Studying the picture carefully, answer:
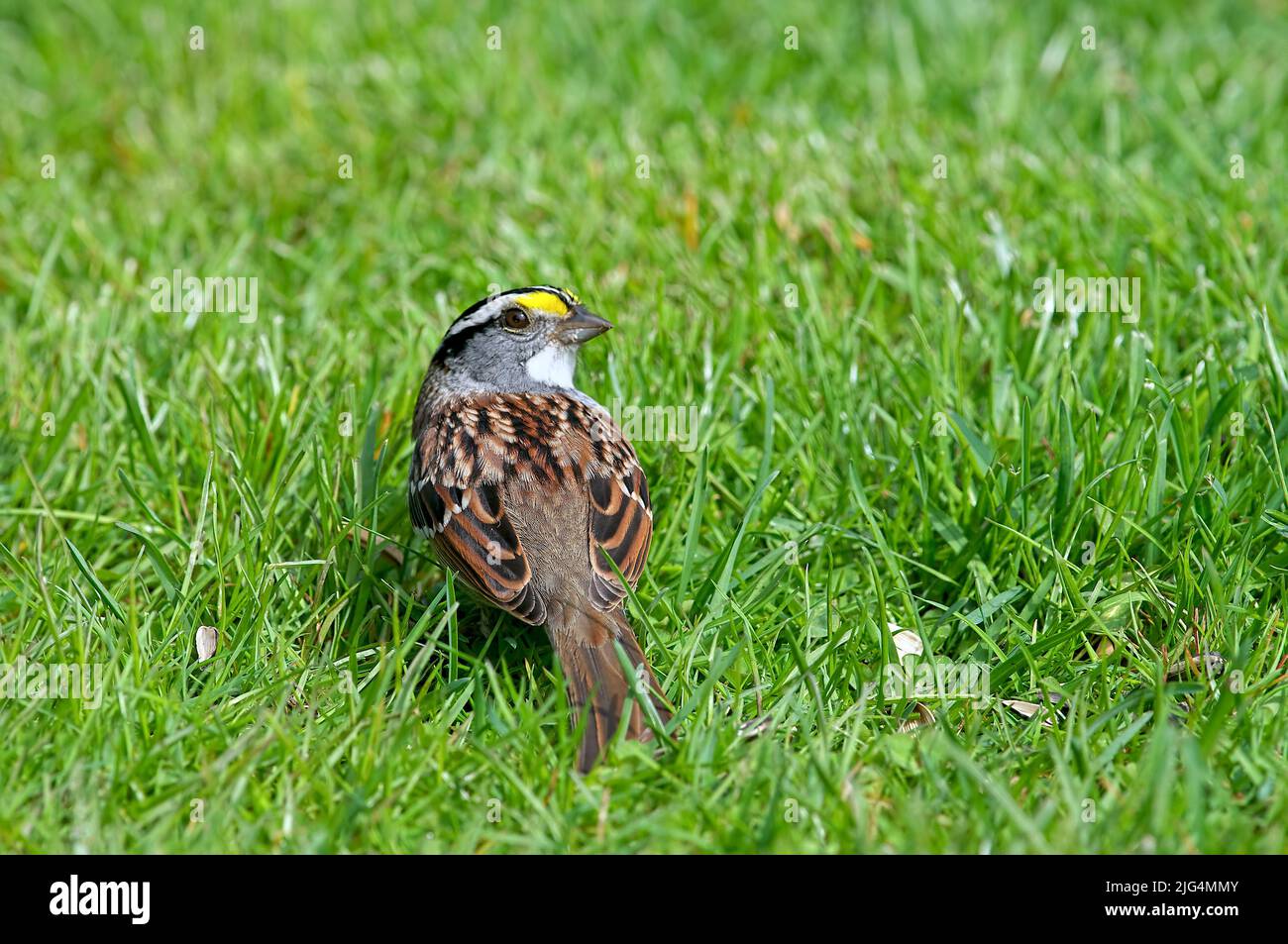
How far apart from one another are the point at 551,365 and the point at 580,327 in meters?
0.19

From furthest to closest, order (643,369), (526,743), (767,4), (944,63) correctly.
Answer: (767,4) → (944,63) → (643,369) → (526,743)

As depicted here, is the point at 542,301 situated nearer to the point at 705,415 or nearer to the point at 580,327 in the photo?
the point at 580,327

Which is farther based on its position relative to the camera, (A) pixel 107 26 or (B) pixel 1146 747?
(A) pixel 107 26

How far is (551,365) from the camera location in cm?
500

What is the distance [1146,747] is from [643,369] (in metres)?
2.33

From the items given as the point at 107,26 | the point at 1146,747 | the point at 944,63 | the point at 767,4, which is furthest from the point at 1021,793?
the point at 107,26

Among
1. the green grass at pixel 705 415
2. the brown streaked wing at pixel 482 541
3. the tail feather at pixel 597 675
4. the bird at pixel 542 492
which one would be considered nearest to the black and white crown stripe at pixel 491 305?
the bird at pixel 542 492

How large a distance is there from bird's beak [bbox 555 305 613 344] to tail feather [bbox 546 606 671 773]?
1.21m

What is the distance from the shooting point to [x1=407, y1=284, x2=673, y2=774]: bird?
3.93 metres

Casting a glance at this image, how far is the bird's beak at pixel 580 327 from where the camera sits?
4887mm

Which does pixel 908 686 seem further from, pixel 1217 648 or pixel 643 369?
pixel 643 369

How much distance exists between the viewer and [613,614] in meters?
4.08

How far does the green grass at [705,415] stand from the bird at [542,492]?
0.14 m

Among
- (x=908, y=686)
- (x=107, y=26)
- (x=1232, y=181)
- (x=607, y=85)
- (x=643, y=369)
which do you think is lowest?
(x=908, y=686)
